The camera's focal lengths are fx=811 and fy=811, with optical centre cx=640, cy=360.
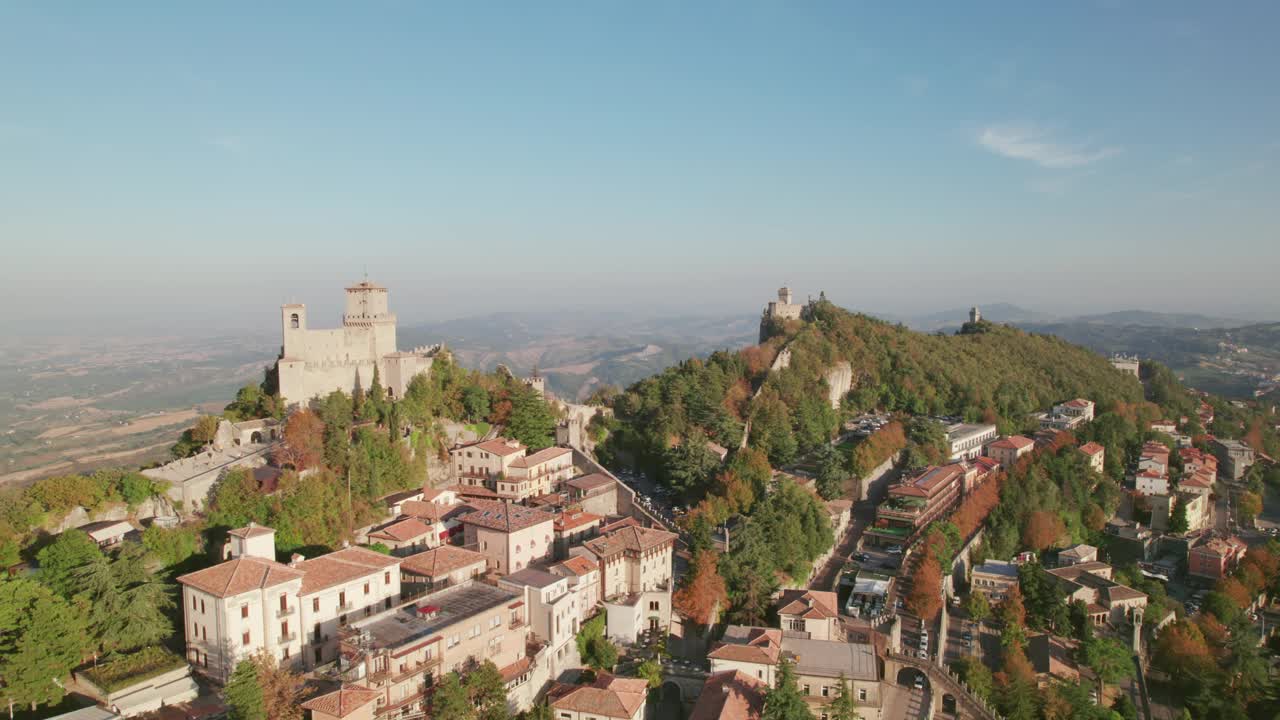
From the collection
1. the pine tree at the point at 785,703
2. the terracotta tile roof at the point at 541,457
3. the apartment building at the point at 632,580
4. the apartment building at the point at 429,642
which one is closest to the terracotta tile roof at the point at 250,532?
the apartment building at the point at 429,642

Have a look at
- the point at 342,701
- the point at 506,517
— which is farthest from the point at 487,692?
the point at 506,517

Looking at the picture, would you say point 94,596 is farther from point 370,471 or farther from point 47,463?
point 47,463

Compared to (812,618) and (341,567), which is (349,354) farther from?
(812,618)

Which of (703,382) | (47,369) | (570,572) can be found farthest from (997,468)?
(47,369)

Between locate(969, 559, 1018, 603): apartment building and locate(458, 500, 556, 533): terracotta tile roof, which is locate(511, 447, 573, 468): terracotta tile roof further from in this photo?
locate(969, 559, 1018, 603): apartment building

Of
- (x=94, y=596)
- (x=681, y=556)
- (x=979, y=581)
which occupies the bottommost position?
(x=979, y=581)

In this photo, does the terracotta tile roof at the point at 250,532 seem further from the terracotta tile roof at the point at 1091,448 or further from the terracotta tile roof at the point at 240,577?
the terracotta tile roof at the point at 1091,448
